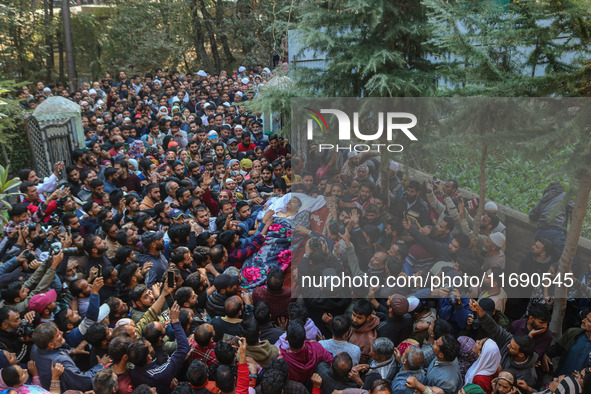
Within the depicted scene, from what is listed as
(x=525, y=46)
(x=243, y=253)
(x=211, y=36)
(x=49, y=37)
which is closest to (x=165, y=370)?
(x=243, y=253)

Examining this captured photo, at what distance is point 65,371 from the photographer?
10.9 ft

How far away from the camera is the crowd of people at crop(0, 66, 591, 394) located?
3299 millimetres

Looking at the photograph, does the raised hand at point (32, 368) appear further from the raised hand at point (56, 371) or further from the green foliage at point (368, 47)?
the green foliage at point (368, 47)

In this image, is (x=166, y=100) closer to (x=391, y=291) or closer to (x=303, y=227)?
(x=303, y=227)

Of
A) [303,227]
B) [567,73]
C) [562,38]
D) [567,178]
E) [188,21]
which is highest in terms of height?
[188,21]

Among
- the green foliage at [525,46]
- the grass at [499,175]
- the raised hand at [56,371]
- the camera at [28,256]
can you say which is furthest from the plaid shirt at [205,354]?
the grass at [499,175]

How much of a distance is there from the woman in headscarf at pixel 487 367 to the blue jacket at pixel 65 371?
269 centimetres

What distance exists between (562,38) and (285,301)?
3130 millimetres

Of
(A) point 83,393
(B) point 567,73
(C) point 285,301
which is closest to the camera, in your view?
(A) point 83,393

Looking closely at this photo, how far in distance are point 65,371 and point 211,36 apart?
16749 mm

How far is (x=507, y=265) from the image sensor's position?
488 centimetres

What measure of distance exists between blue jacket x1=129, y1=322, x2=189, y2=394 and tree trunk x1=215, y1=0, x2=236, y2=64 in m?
15.9

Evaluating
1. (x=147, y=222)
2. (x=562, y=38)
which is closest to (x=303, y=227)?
(x=147, y=222)

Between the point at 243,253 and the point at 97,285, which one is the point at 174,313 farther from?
the point at 243,253
